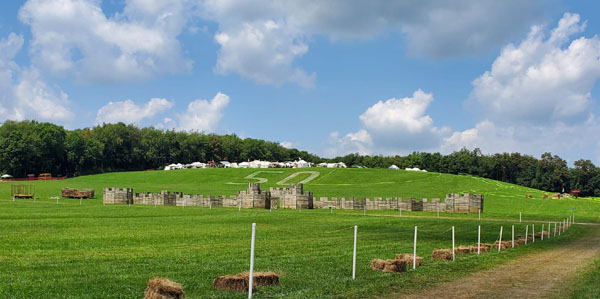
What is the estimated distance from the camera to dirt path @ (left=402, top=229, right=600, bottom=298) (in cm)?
1491

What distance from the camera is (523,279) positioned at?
1772 cm

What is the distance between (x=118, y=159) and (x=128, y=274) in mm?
168496

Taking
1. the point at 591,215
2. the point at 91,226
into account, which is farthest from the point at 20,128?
the point at 591,215

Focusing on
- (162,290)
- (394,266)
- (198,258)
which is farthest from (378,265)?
(162,290)

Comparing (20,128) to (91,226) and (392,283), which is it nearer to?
(91,226)

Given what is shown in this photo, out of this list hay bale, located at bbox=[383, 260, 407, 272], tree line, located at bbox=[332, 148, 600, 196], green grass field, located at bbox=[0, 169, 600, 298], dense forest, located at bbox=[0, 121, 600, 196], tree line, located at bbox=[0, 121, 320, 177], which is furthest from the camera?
tree line, located at bbox=[332, 148, 600, 196]

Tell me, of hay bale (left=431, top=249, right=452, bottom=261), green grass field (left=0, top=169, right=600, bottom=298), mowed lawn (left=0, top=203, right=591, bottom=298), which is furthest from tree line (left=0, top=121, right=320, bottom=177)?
hay bale (left=431, top=249, right=452, bottom=261)

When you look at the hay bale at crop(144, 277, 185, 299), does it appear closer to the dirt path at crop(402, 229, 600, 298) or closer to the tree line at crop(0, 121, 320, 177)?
the dirt path at crop(402, 229, 600, 298)

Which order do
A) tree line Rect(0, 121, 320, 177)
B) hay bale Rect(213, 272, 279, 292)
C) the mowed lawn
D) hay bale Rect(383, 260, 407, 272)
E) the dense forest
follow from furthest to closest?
the dense forest, tree line Rect(0, 121, 320, 177), hay bale Rect(383, 260, 407, 272), the mowed lawn, hay bale Rect(213, 272, 279, 292)

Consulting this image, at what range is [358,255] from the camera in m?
22.8

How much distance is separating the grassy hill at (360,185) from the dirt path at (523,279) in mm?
35693

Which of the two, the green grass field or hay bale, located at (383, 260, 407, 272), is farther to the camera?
hay bale, located at (383, 260, 407, 272)

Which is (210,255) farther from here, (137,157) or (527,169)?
(527,169)

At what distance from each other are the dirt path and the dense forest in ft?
429
